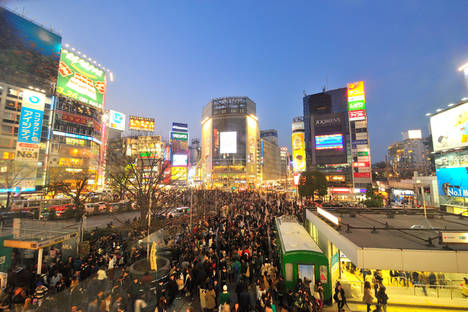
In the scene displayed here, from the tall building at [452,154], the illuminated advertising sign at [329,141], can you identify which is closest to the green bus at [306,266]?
the tall building at [452,154]

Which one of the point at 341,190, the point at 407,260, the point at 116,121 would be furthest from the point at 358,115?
the point at 116,121

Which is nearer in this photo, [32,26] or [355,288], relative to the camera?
[355,288]

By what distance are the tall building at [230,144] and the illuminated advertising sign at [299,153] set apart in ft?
110

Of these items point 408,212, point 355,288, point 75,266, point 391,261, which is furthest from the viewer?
point 408,212

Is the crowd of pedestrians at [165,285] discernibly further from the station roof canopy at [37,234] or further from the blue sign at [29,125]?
the blue sign at [29,125]

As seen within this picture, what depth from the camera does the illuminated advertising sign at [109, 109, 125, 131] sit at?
52781 mm

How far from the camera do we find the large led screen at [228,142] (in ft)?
322

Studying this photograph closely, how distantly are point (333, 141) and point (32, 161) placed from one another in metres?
72.3

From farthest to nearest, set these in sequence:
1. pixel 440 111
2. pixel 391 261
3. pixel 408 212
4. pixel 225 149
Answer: pixel 225 149 < pixel 440 111 < pixel 408 212 < pixel 391 261

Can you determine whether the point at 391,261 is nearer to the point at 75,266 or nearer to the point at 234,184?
the point at 75,266

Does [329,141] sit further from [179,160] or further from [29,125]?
[29,125]

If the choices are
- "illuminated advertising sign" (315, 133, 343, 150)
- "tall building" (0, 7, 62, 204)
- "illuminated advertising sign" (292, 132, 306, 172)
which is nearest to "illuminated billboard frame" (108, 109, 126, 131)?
"tall building" (0, 7, 62, 204)

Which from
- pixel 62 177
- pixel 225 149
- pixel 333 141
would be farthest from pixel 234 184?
pixel 62 177

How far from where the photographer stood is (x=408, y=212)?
1393cm
